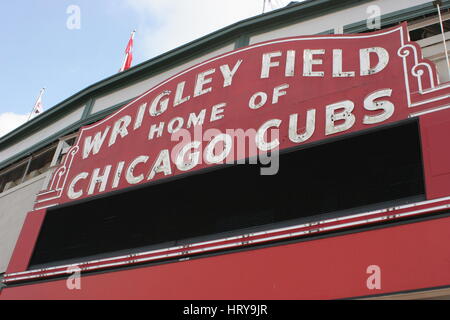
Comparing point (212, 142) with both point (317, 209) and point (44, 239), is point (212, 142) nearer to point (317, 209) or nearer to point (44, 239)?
point (317, 209)

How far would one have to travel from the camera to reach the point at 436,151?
650cm

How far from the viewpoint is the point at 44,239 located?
1070 cm

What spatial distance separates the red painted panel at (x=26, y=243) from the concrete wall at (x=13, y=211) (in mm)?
1809

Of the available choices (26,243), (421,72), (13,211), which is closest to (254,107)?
(421,72)

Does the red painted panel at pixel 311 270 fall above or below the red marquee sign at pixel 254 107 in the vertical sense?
below

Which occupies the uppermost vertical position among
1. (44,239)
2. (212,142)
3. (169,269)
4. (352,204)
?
(212,142)

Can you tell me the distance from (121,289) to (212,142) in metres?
2.93

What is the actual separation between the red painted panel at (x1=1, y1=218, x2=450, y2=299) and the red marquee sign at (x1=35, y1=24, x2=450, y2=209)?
1.86 meters

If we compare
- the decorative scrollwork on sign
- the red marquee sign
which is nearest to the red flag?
the red marquee sign

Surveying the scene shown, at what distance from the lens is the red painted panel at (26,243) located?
10188 mm

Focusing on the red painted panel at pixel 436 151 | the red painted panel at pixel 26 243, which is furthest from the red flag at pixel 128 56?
the red painted panel at pixel 436 151

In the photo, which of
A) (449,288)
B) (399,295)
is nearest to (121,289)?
(399,295)

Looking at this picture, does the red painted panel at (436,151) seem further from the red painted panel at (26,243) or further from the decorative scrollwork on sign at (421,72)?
the red painted panel at (26,243)

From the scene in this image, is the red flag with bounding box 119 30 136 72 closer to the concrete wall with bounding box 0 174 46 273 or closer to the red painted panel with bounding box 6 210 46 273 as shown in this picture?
the concrete wall with bounding box 0 174 46 273
